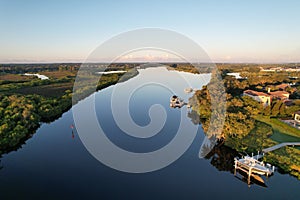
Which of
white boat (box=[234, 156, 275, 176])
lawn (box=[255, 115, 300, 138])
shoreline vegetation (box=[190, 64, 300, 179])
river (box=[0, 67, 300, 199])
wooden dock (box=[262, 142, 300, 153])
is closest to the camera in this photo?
river (box=[0, 67, 300, 199])

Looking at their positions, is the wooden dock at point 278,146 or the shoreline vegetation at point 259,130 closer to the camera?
the shoreline vegetation at point 259,130

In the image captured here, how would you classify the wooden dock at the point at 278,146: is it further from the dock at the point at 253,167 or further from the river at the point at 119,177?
the river at the point at 119,177

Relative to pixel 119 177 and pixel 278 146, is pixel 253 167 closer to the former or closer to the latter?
pixel 278 146

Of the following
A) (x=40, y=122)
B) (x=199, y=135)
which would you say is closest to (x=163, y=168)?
(x=199, y=135)

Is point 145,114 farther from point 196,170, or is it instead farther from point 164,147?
point 196,170

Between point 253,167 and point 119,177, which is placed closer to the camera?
point 119,177

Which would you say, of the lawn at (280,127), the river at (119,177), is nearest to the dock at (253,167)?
the river at (119,177)

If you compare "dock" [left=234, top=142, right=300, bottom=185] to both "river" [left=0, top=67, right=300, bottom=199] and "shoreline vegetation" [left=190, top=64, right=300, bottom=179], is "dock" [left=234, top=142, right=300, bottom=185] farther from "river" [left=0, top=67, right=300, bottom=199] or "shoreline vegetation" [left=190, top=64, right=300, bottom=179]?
"shoreline vegetation" [left=190, top=64, right=300, bottom=179]

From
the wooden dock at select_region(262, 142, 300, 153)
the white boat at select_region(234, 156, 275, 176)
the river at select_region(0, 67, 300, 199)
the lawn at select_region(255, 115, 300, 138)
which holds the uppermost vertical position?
the lawn at select_region(255, 115, 300, 138)

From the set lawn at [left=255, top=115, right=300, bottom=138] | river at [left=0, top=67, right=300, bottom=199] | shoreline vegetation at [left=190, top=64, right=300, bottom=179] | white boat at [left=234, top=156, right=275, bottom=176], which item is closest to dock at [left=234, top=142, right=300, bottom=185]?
white boat at [left=234, top=156, right=275, bottom=176]

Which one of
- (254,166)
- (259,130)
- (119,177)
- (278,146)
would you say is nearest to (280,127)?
(259,130)

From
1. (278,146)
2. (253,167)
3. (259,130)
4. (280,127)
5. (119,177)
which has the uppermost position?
(259,130)
